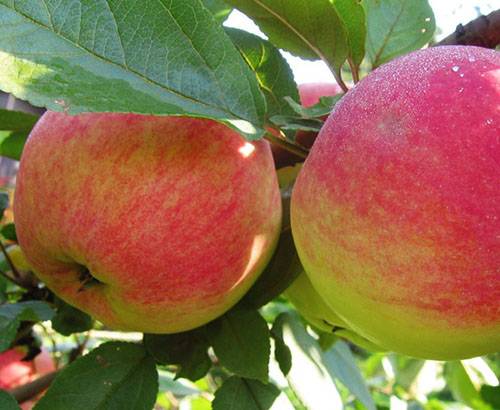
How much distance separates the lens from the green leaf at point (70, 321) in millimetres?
975

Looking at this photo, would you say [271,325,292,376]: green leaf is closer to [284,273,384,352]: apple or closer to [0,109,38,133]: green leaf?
[284,273,384,352]: apple

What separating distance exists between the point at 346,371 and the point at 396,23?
661mm

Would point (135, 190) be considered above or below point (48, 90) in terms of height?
below

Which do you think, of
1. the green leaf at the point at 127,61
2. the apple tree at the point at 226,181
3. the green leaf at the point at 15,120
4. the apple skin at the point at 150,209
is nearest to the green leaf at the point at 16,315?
the apple tree at the point at 226,181

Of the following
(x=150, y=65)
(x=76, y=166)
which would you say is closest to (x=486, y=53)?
(x=150, y=65)

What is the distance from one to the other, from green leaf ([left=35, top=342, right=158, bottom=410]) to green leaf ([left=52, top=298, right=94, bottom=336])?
0.16ft

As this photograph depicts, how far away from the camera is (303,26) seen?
33.9 inches

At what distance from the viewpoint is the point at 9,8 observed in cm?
66

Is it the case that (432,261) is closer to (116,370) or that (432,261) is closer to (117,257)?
(117,257)

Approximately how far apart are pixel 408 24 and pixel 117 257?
0.55m

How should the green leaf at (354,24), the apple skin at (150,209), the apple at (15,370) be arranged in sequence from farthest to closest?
the apple at (15,370) < the green leaf at (354,24) < the apple skin at (150,209)

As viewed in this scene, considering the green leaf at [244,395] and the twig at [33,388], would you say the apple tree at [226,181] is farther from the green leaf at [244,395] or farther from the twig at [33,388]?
the twig at [33,388]

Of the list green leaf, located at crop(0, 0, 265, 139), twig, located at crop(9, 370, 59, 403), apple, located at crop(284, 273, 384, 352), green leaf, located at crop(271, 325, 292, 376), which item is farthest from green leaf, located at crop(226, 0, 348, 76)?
twig, located at crop(9, 370, 59, 403)

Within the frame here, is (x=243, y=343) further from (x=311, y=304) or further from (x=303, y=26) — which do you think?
(x=303, y=26)
